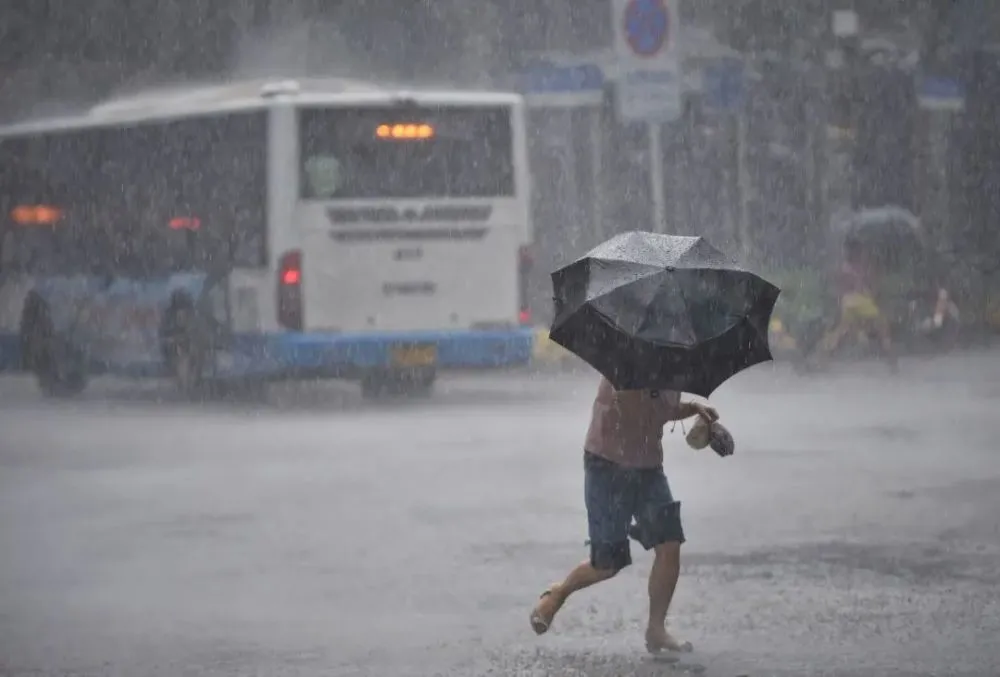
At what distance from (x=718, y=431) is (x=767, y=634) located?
1140 millimetres

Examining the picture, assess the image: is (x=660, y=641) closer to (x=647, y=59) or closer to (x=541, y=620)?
(x=541, y=620)

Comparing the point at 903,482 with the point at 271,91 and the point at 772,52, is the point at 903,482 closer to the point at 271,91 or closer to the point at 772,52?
the point at 271,91

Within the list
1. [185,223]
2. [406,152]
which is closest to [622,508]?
[406,152]

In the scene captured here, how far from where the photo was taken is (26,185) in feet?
74.5

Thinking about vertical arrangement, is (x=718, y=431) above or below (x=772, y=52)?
below

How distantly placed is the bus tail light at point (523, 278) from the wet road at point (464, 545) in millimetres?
1960

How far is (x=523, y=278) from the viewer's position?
19641 mm

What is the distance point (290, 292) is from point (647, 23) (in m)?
5.96

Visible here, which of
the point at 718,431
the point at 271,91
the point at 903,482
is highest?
the point at 271,91

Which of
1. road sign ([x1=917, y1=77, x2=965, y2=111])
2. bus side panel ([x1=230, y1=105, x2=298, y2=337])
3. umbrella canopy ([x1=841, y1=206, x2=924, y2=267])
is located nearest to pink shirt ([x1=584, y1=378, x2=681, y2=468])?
bus side panel ([x1=230, y1=105, x2=298, y2=337])

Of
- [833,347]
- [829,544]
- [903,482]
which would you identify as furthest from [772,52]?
[829,544]

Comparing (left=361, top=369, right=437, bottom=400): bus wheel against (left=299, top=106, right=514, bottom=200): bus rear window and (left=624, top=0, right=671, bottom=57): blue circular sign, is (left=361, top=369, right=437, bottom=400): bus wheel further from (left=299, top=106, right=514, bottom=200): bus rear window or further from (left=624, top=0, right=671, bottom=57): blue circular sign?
(left=624, top=0, right=671, bottom=57): blue circular sign

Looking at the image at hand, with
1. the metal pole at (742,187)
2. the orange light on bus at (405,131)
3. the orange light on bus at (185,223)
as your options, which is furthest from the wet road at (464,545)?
the metal pole at (742,187)

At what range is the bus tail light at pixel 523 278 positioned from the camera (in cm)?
1961
